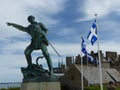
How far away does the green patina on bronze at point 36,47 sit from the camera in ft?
67.4

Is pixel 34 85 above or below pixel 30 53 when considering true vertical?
below

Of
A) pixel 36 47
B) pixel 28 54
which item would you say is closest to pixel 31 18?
pixel 36 47

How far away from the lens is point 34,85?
20078 millimetres

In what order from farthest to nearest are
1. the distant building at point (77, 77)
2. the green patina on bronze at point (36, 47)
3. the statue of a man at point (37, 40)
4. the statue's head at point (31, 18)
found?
1. the distant building at point (77, 77)
2. the statue's head at point (31, 18)
3. the statue of a man at point (37, 40)
4. the green patina on bronze at point (36, 47)

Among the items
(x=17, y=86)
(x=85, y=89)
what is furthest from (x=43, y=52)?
(x=85, y=89)

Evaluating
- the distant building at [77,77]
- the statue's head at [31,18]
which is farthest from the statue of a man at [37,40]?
the distant building at [77,77]

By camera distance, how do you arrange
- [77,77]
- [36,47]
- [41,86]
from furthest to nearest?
[77,77] → [36,47] → [41,86]

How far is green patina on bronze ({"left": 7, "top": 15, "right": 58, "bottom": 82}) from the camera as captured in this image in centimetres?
2055

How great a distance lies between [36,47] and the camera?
20969 millimetres

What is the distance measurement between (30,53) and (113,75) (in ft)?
221

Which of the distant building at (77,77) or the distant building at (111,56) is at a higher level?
the distant building at (111,56)

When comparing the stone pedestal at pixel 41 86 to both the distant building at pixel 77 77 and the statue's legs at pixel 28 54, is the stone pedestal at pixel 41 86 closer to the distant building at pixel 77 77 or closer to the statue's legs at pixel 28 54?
the statue's legs at pixel 28 54

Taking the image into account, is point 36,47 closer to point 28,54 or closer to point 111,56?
point 28,54

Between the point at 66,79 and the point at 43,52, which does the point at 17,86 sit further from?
the point at 66,79
